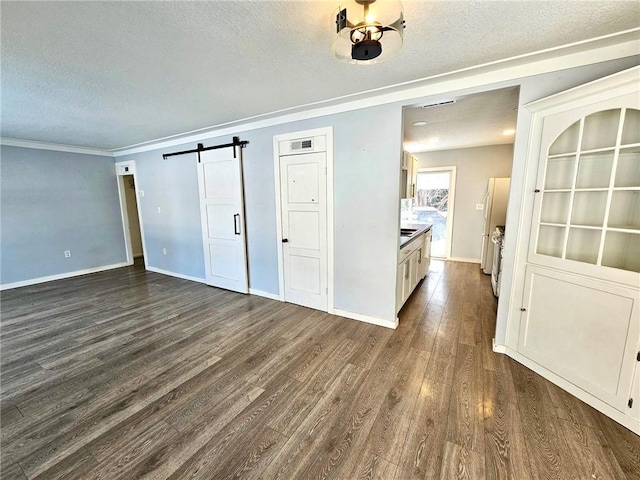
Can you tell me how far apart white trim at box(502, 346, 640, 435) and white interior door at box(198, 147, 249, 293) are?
11.4ft

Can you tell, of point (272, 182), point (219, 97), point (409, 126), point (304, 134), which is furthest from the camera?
point (409, 126)

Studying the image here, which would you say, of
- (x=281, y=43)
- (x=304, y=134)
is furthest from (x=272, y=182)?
(x=281, y=43)

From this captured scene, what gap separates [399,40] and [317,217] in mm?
2077

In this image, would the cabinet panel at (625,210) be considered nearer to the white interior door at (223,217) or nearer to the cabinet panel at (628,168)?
the cabinet panel at (628,168)

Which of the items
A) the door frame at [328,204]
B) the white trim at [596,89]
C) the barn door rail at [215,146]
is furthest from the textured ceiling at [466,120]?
the barn door rail at [215,146]

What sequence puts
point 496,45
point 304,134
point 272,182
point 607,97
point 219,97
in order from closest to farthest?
point 607,97 < point 496,45 < point 219,97 < point 304,134 < point 272,182

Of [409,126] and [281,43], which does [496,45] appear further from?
[409,126]

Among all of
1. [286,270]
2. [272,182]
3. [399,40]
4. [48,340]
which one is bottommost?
[48,340]

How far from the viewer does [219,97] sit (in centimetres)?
269

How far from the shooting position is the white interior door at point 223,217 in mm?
3867

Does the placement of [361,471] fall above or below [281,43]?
below

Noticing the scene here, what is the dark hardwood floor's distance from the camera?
57.4 inches

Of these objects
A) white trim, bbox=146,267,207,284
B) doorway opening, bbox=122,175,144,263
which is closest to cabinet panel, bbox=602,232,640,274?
white trim, bbox=146,267,207,284

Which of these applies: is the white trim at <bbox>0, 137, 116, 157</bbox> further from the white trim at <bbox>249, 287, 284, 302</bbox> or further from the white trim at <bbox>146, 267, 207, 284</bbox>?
the white trim at <bbox>249, 287, 284, 302</bbox>
